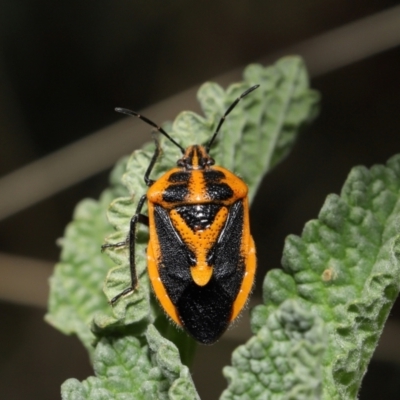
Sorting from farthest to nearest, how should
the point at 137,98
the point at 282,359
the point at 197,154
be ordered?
1. the point at 137,98
2. the point at 197,154
3. the point at 282,359

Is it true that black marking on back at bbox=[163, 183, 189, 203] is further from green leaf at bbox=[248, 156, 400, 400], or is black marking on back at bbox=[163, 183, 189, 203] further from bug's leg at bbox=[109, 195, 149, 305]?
green leaf at bbox=[248, 156, 400, 400]

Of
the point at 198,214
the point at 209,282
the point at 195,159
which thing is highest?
the point at 195,159

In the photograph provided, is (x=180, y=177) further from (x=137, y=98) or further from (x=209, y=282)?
(x=137, y=98)

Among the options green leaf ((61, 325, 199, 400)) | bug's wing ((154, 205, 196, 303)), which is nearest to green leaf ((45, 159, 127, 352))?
bug's wing ((154, 205, 196, 303))

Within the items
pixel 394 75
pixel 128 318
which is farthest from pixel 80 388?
pixel 394 75

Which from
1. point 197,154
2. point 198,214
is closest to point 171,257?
point 198,214

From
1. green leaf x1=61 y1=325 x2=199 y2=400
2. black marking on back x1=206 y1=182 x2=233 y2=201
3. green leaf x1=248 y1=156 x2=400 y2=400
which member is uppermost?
black marking on back x1=206 y1=182 x2=233 y2=201

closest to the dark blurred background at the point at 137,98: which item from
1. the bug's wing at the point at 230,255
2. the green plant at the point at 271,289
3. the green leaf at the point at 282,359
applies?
the green plant at the point at 271,289
